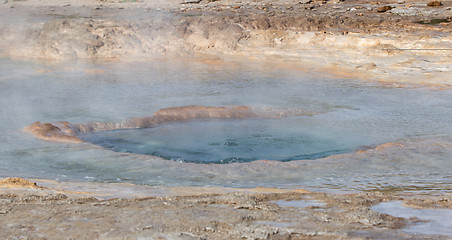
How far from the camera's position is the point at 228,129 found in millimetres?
5090

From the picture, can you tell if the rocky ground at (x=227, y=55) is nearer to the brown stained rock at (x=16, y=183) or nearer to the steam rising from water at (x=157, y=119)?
the brown stained rock at (x=16, y=183)

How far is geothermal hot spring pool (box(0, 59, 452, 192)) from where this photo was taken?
3.53 m

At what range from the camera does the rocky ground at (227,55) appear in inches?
88.4

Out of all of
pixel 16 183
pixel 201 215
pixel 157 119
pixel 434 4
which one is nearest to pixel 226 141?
pixel 157 119

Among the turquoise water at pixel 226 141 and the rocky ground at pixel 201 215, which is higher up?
the rocky ground at pixel 201 215

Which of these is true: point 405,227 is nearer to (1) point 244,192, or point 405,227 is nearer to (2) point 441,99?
(1) point 244,192

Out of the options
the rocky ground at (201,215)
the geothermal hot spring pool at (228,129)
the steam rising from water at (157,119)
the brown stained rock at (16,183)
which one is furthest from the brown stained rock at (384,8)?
the brown stained rock at (16,183)

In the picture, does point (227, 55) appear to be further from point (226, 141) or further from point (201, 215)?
point (201, 215)

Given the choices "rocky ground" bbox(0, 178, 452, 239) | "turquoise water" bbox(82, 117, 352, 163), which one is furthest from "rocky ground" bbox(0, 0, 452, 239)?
"turquoise water" bbox(82, 117, 352, 163)

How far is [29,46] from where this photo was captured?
8.28 m

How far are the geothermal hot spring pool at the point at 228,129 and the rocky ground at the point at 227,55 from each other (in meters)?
0.43

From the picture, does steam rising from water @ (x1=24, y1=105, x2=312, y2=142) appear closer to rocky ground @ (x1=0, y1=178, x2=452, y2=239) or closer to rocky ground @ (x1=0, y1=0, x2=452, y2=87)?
rocky ground @ (x1=0, y1=178, x2=452, y2=239)

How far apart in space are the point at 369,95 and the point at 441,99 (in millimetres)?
745

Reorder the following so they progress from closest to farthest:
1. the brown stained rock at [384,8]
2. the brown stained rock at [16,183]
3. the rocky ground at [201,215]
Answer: the rocky ground at [201,215] → the brown stained rock at [16,183] → the brown stained rock at [384,8]
